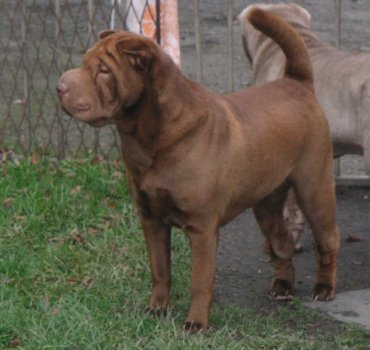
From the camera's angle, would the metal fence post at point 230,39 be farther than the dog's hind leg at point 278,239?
Yes

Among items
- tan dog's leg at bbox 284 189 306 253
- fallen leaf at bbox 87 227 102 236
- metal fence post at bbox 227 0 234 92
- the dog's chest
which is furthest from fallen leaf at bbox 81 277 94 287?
metal fence post at bbox 227 0 234 92

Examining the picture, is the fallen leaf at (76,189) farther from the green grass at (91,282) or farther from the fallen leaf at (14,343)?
the fallen leaf at (14,343)

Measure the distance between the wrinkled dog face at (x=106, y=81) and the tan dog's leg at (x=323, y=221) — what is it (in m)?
1.24

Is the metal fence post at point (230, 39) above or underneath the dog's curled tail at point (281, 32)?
underneath

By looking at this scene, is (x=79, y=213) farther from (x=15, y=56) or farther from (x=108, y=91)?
(x=15, y=56)

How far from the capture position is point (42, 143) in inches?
345

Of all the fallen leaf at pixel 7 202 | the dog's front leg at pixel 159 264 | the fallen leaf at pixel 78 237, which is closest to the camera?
the dog's front leg at pixel 159 264

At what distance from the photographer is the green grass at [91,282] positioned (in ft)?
17.6

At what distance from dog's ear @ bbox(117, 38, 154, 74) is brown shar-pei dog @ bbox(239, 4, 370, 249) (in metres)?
1.25

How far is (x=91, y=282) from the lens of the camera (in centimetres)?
632

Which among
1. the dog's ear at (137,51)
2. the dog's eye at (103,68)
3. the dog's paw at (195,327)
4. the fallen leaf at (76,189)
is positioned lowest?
the fallen leaf at (76,189)

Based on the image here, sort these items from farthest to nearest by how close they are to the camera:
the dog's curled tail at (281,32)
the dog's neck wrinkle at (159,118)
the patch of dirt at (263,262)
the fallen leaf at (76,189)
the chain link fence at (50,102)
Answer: the chain link fence at (50,102) < the fallen leaf at (76,189) < the patch of dirt at (263,262) < the dog's curled tail at (281,32) < the dog's neck wrinkle at (159,118)

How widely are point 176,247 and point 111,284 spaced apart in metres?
0.79

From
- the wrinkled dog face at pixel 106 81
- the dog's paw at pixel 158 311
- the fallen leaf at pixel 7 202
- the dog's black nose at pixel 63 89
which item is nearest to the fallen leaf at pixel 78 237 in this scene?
the fallen leaf at pixel 7 202
